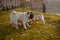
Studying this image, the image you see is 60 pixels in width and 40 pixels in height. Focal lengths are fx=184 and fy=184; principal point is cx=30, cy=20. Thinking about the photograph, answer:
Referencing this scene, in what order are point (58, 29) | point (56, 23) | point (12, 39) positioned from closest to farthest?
point (12, 39) → point (58, 29) → point (56, 23)

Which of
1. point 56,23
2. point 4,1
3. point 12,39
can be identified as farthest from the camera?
point 4,1

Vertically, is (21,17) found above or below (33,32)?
above

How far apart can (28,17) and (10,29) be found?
74cm

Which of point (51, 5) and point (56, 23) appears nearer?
point (56, 23)

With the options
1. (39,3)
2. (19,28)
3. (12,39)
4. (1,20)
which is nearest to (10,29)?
(19,28)

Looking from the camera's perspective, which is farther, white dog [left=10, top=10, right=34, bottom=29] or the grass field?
white dog [left=10, top=10, right=34, bottom=29]

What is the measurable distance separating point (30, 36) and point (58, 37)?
87 cm

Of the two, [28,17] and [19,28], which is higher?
[28,17]

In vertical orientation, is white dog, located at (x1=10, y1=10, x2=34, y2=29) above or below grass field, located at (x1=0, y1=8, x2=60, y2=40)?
above

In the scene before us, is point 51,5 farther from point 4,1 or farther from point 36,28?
point 36,28

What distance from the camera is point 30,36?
5.62 m

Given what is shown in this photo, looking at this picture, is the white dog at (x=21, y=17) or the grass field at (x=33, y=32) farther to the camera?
the white dog at (x=21, y=17)

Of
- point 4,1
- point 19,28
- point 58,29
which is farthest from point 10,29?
point 4,1

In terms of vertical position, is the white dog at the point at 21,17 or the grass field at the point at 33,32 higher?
the white dog at the point at 21,17
